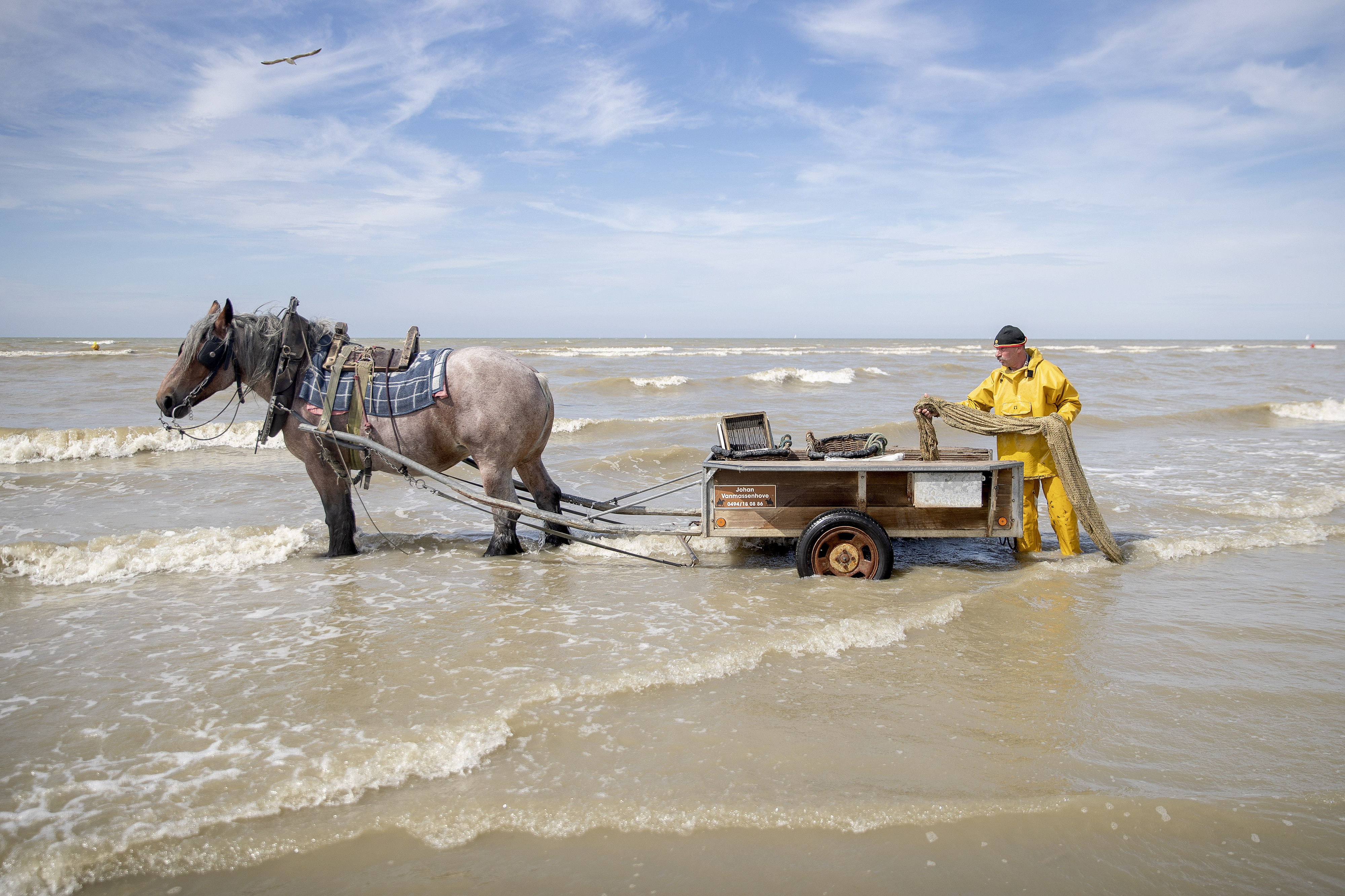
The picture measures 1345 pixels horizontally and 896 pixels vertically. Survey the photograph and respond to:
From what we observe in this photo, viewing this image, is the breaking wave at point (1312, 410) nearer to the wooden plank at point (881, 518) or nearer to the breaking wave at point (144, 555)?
the wooden plank at point (881, 518)

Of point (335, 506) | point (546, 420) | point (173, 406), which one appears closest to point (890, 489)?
point (546, 420)

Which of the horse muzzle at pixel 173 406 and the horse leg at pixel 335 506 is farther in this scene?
Result: the horse leg at pixel 335 506

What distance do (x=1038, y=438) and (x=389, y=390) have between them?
5041mm

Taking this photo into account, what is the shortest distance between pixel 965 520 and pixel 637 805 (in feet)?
11.0

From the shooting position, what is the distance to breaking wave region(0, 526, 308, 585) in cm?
576

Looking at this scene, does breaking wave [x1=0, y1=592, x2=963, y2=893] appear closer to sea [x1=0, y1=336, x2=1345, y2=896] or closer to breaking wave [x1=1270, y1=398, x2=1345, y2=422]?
sea [x1=0, y1=336, x2=1345, y2=896]

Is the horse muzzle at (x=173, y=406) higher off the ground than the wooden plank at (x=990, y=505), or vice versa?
the horse muzzle at (x=173, y=406)

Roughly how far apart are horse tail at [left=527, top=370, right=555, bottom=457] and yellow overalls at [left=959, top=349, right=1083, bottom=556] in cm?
341

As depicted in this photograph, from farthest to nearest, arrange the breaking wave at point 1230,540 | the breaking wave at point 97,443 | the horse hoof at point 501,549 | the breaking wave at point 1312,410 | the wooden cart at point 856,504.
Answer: the breaking wave at point 1312,410, the breaking wave at point 97,443, the horse hoof at point 501,549, the breaking wave at point 1230,540, the wooden cart at point 856,504

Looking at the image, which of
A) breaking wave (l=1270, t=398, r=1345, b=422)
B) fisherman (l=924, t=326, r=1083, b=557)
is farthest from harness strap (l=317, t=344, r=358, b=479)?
breaking wave (l=1270, t=398, r=1345, b=422)

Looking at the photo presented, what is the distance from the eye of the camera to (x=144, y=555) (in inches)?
239

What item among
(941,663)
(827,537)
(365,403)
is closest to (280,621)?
(365,403)

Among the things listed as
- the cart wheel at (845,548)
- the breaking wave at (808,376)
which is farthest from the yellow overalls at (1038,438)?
the breaking wave at (808,376)

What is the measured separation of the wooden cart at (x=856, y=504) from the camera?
511 centimetres
